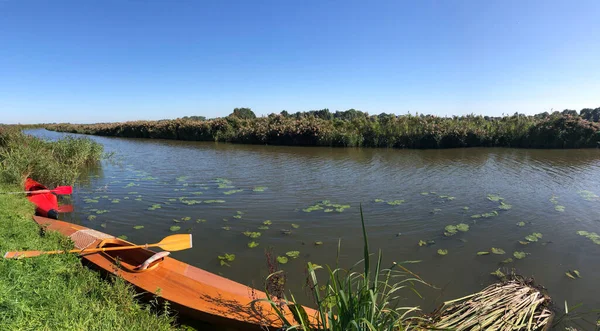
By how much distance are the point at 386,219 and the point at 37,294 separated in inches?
253

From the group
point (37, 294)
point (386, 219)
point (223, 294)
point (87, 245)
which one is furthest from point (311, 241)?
point (37, 294)

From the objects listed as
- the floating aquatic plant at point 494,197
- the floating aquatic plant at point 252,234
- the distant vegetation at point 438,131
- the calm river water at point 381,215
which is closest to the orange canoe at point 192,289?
the calm river water at point 381,215

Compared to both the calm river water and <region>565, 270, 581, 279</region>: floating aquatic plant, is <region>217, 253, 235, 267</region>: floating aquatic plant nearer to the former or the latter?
the calm river water

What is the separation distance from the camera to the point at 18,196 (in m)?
7.86

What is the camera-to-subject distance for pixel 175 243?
Answer: 201 inches

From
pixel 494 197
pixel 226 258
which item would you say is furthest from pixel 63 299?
pixel 494 197

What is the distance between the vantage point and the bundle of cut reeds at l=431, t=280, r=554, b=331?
9.30 feet

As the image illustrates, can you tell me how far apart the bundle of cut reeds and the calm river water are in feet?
3.49

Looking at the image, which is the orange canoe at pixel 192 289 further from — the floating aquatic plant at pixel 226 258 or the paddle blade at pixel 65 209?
the paddle blade at pixel 65 209

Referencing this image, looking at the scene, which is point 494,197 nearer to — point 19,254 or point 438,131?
point 19,254

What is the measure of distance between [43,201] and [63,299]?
21.2 feet

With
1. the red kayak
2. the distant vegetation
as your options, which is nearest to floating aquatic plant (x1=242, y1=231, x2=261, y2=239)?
the red kayak

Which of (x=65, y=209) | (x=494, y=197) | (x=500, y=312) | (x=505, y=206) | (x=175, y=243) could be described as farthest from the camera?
(x=494, y=197)

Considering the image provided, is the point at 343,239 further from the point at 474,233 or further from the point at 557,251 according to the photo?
the point at 557,251
